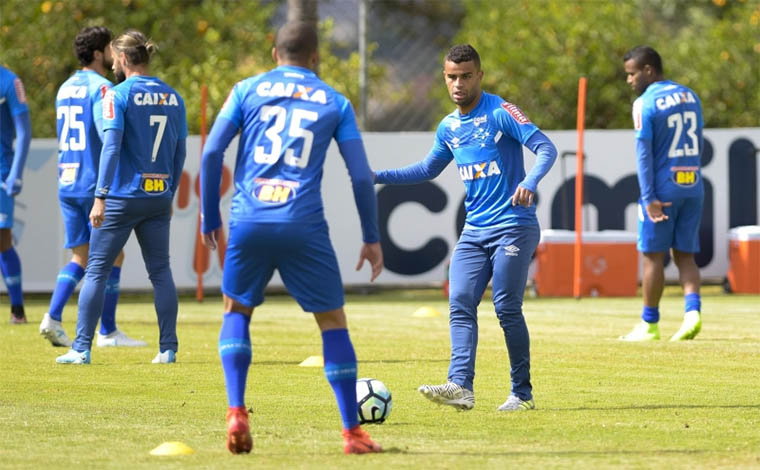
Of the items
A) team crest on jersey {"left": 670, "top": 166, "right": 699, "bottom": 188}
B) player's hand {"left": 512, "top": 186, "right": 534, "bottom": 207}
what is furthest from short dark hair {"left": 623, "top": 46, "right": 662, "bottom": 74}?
player's hand {"left": 512, "top": 186, "right": 534, "bottom": 207}

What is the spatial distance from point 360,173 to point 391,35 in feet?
58.7

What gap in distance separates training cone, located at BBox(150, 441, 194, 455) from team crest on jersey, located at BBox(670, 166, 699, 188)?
636 cm

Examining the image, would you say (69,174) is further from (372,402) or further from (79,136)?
(372,402)

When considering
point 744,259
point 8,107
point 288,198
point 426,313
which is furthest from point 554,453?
point 744,259

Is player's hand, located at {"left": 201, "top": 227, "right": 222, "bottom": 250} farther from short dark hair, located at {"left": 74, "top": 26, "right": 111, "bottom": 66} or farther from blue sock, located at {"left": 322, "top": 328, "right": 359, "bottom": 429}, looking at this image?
short dark hair, located at {"left": 74, "top": 26, "right": 111, "bottom": 66}

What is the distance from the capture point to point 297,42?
641cm

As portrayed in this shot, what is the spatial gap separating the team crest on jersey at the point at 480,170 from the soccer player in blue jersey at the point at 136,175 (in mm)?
2664

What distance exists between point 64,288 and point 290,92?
5.17 metres

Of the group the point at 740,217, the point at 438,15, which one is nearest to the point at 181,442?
the point at 740,217

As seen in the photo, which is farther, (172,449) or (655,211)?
(655,211)

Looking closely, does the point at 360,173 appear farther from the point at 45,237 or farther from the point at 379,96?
the point at 379,96

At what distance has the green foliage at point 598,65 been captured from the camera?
21.3 meters

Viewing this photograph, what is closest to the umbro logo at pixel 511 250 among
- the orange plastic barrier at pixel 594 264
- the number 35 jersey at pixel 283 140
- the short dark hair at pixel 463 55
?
the short dark hair at pixel 463 55

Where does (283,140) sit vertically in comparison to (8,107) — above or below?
below
